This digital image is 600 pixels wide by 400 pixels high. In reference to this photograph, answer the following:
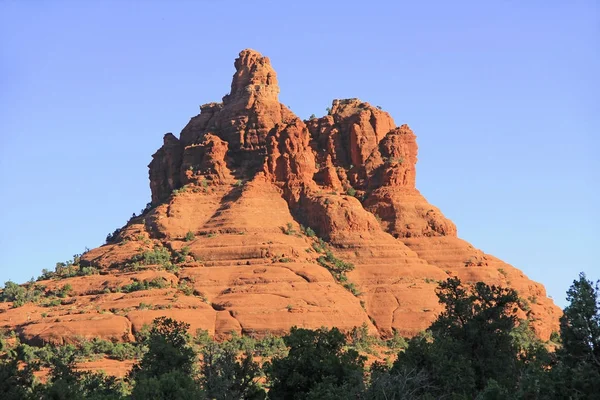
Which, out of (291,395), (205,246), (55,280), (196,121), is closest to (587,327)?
(291,395)

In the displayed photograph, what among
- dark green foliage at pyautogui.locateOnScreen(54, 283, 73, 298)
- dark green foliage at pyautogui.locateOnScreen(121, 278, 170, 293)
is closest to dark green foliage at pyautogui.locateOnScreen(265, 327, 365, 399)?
dark green foliage at pyautogui.locateOnScreen(121, 278, 170, 293)

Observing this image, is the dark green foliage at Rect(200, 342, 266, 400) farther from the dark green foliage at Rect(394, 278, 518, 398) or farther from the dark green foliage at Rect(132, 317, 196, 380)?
the dark green foliage at Rect(394, 278, 518, 398)

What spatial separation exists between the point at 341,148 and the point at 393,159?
7.84 m

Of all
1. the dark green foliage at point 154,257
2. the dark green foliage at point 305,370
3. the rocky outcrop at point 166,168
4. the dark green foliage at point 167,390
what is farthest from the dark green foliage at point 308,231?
the dark green foliage at point 167,390

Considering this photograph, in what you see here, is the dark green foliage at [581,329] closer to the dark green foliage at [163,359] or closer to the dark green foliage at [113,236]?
the dark green foliage at [163,359]

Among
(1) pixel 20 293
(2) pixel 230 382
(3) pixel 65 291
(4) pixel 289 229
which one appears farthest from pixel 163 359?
(4) pixel 289 229

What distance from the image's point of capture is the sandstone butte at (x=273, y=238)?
118m

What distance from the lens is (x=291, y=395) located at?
7612 cm

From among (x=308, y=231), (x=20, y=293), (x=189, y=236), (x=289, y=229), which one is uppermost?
(x=308, y=231)

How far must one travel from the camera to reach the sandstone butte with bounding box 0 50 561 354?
11775 centimetres

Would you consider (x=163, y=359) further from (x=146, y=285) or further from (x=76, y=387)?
(x=146, y=285)

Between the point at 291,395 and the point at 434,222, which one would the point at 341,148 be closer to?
the point at 434,222

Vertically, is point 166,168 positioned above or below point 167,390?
above

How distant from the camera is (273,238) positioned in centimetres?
13088
